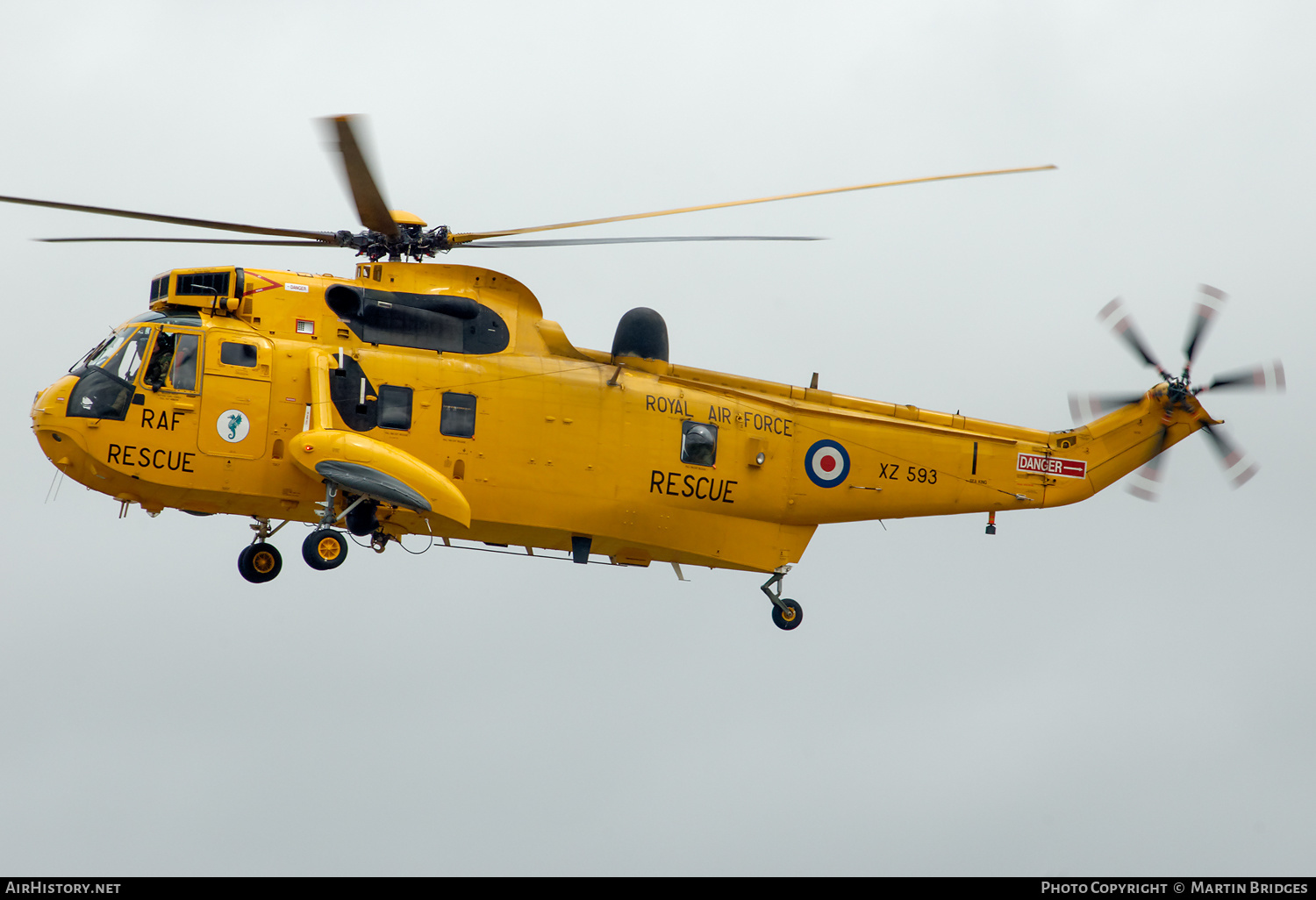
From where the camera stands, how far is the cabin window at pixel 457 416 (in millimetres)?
20141

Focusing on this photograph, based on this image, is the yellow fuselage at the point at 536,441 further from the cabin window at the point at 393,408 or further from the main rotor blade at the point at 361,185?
the main rotor blade at the point at 361,185

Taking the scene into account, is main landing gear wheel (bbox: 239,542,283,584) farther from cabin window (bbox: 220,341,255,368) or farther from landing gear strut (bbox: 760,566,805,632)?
landing gear strut (bbox: 760,566,805,632)

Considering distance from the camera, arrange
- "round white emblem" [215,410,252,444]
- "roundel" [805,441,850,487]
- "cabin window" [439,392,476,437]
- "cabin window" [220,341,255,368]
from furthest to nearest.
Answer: "roundel" [805,441,850,487], "cabin window" [439,392,476,437], "cabin window" [220,341,255,368], "round white emblem" [215,410,252,444]

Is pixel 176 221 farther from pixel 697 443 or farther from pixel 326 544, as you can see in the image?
pixel 697 443

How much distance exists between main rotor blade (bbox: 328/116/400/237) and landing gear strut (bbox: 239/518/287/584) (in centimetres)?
466

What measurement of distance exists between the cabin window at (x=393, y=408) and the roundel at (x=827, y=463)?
6481 mm

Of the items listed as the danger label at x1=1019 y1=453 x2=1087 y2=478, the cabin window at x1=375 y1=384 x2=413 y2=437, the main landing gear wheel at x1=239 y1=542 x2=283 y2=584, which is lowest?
the main landing gear wheel at x1=239 y1=542 x2=283 y2=584

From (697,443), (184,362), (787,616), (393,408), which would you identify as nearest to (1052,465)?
(787,616)

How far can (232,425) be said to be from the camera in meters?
19.2

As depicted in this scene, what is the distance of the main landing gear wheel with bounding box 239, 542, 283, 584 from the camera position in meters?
20.3

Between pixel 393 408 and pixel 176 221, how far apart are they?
12.6 feet

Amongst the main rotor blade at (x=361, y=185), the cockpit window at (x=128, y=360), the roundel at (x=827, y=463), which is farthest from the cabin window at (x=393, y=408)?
→ the roundel at (x=827, y=463)

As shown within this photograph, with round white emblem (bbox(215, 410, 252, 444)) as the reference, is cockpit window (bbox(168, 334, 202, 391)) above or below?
above

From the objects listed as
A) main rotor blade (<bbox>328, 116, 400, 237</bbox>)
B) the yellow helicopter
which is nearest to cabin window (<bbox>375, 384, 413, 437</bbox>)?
the yellow helicopter
